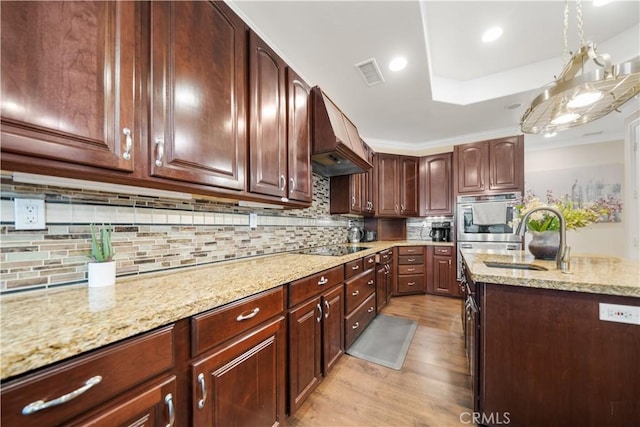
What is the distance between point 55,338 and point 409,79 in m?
3.04

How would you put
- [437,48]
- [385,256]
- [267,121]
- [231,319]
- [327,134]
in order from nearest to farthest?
[231,319]
[267,121]
[327,134]
[437,48]
[385,256]

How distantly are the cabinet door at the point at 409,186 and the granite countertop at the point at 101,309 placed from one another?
3254 mm

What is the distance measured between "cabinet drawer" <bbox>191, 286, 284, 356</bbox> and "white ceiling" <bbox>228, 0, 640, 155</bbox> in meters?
1.98

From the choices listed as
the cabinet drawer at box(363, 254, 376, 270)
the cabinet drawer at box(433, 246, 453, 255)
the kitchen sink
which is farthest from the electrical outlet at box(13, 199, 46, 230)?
the cabinet drawer at box(433, 246, 453, 255)

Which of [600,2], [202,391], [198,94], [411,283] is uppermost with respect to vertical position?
[600,2]

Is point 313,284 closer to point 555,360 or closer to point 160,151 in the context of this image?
point 160,151

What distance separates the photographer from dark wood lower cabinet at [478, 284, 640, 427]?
1.06 metres

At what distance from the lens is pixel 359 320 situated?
2.27m

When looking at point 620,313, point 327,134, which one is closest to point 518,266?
point 620,313

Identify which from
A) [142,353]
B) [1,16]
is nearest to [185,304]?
[142,353]

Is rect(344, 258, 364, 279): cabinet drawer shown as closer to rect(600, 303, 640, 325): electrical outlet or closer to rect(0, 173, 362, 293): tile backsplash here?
rect(0, 173, 362, 293): tile backsplash

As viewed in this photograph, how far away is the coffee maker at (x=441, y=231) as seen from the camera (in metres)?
3.98

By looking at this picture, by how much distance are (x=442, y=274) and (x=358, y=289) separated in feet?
6.95

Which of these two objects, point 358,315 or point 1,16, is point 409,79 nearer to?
point 358,315
